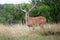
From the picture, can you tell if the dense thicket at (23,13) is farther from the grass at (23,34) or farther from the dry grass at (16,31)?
the grass at (23,34)

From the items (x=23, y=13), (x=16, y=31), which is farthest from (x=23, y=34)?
(x=23, y=13)

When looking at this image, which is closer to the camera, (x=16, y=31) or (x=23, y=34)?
(x=23, y=34)

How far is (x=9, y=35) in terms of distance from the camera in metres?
10.3

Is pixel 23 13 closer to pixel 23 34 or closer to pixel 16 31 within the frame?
pixel 16 31

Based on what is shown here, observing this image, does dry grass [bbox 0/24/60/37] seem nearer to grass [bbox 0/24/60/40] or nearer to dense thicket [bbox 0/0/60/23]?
grass [bbox 0/24/60/40]

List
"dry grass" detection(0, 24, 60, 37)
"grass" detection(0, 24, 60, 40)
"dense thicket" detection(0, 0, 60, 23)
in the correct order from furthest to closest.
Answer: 1. "dense thicket" detection(0, 0, 60, 23)
2. "dry grass" detection(0, 24, 60, 37)
3. "grass" detection(0, 24, 60, 40)

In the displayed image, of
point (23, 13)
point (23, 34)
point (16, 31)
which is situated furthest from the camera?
point (23, 13)

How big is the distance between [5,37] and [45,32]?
313 cm

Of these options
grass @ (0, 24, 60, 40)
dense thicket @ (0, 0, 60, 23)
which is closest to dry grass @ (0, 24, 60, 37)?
grass @ (0, 24, 60, 40)

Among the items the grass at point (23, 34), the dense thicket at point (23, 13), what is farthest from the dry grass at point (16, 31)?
the dense thicket at point (23, 13)

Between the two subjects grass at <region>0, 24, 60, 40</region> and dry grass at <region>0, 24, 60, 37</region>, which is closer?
grass at <region>0, 24, 60, 40</region>

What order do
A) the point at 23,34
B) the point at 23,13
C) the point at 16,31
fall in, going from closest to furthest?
the point at 23,34 < the point at 16,31 < the point at 23,13

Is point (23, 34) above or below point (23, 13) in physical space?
above

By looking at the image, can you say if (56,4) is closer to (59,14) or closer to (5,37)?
(59,14)
